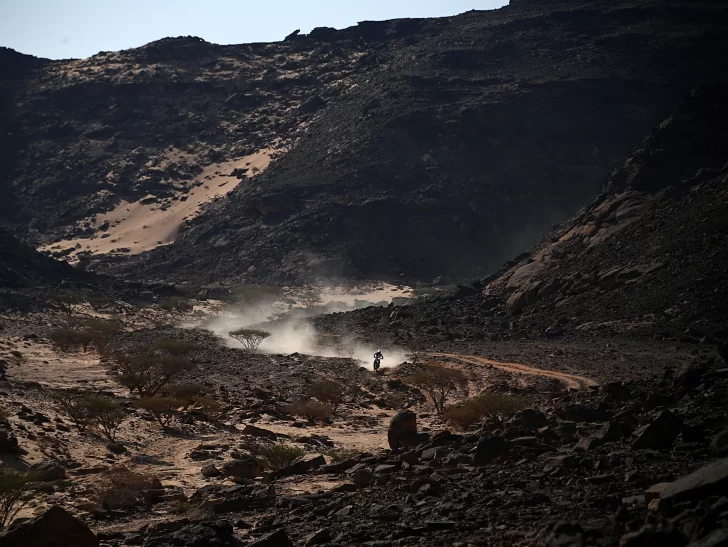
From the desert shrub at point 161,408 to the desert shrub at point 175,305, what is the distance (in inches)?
1690

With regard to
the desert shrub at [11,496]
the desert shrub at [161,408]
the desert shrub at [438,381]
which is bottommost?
the desert shrub at [438,381]

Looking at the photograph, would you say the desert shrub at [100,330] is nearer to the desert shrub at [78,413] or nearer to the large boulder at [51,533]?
the desert shrub at [78,413]

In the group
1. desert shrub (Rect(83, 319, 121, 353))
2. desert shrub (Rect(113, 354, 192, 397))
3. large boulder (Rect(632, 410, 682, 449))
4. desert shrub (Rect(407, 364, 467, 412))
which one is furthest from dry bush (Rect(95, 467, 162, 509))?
desert shrub (Rect(83, 319, 121, 353))

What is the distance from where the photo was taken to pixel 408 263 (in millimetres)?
92000

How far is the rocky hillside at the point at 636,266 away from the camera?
130 ft

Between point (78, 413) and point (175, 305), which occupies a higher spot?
point (78, 413)

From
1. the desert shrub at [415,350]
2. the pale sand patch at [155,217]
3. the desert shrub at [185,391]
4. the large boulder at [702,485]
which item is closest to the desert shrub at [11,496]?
the large boulder at [702,485]

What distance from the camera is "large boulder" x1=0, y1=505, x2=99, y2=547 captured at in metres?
10.8

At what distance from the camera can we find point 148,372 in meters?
30.9

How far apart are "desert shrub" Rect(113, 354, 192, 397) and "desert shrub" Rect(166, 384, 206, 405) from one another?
684 mm

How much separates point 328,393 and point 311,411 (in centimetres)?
272

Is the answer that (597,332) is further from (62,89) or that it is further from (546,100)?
(62,89)

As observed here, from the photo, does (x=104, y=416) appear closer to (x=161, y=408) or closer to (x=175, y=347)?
(x=161, y=408)

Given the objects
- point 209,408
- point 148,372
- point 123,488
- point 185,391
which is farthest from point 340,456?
point 148,372
